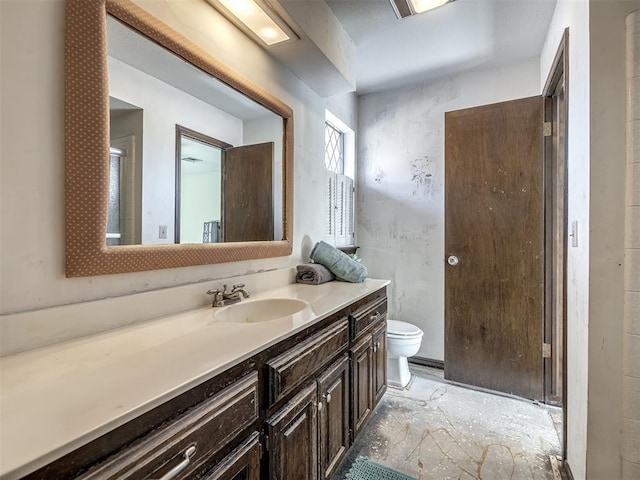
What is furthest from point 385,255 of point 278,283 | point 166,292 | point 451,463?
point 166,292

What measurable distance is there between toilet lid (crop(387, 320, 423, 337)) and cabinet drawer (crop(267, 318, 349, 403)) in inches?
37.0

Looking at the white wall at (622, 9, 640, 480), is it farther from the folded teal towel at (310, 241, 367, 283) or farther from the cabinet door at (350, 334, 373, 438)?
the folded teal towel at (310, 241, 367, 283)

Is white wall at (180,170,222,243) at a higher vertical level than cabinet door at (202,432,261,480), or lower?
higher

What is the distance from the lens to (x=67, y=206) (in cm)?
90

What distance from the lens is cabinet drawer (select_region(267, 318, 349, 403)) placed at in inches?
37.7

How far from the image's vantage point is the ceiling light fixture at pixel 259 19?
140 centimetres

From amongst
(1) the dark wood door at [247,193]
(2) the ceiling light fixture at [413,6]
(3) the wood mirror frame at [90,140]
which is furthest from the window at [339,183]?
(3) the wood mirror frame at [90,140]

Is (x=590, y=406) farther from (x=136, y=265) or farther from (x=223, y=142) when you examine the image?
(x=223, y=142)

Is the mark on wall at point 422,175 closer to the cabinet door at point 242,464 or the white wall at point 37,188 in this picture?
the white wall at point 37,188

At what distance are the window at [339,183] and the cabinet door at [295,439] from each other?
1.45 m

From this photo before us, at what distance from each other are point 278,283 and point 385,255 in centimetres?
141

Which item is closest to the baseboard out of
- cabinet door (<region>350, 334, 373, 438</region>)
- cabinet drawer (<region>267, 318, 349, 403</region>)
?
cabinet door (<region>350, 334, 373, 438</region>)

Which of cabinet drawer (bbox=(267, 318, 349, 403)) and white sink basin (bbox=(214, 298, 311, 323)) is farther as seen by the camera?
white sink basin (bbox=(214, 298, 311, 323))

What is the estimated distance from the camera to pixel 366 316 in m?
1.68
